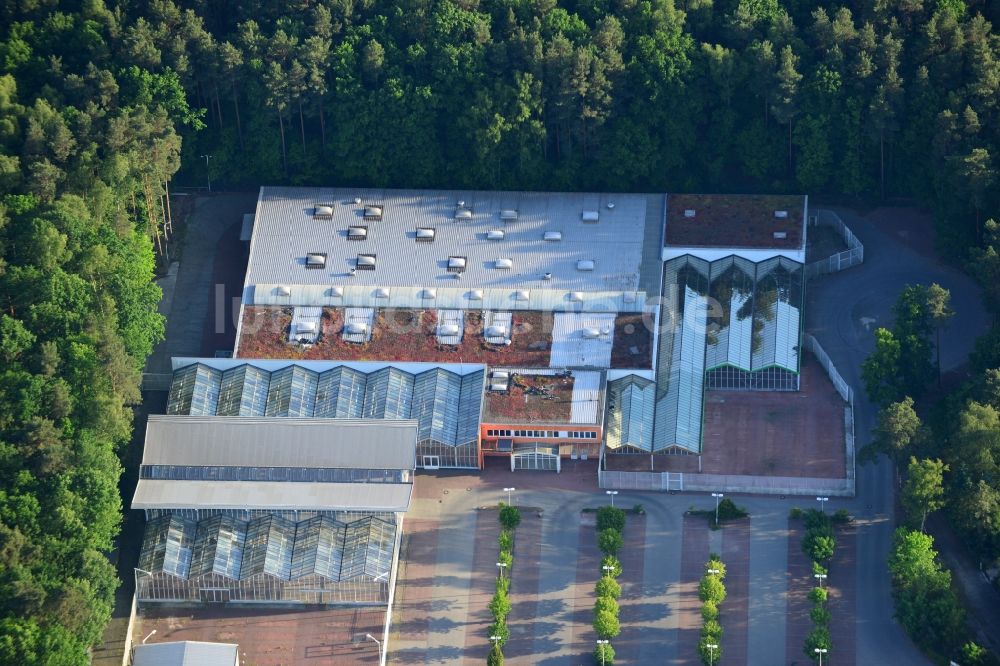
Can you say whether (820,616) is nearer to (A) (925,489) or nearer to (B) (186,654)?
(A) (925,489)

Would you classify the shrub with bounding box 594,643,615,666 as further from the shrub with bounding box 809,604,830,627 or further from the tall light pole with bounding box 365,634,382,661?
the tall light pole with bounding box 365,634,382,661

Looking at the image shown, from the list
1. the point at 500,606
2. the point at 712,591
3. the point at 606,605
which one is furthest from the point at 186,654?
the point at 712,591

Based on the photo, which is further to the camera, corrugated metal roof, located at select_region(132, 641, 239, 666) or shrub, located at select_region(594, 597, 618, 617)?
shrub, located at select_region(594, 597, 618, 617)

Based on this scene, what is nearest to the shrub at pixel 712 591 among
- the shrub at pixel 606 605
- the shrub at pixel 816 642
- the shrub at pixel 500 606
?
the shrub at pixel 606 605

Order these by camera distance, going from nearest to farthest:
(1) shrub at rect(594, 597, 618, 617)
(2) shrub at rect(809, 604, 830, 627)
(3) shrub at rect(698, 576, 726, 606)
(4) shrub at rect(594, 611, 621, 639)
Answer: (2) shrub at rect(809, 604, 830, 627)
(4) shrub at rect(594, 611, 621, 639)
(1) shrub at rect(594, 597, 618, 617)
(3) shrub at rect(698, 576, 726, 606)

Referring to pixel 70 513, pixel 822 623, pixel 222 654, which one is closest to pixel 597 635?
pixel 822 623

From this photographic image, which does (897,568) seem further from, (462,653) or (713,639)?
(462,653)

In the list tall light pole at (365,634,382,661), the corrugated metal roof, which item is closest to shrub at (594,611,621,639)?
tall light pole at (365,634,382,661)

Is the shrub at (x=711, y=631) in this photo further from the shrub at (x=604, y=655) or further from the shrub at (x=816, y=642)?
the shrub at (x=604, y=655)
